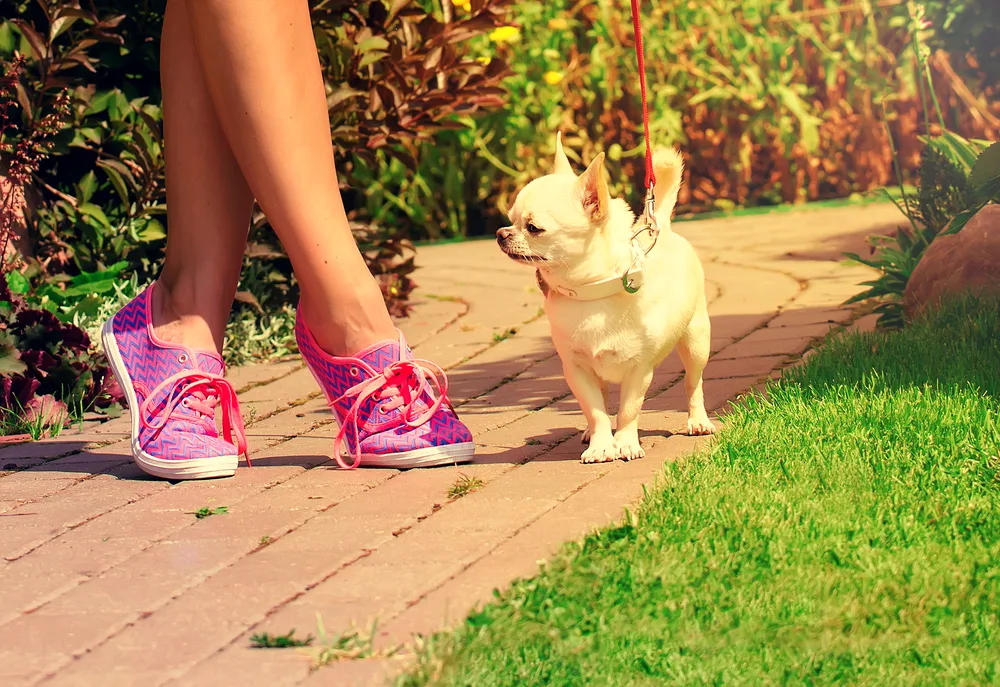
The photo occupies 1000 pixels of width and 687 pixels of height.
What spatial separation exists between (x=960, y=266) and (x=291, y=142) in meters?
2.17

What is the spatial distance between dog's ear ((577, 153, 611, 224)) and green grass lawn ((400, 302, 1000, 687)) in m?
0.53

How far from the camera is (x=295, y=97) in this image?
283 cm

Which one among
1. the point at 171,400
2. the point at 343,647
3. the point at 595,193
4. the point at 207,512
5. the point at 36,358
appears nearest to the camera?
the point at 343,647

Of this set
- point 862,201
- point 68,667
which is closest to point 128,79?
point 68,667

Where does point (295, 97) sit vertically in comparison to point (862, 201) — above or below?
above

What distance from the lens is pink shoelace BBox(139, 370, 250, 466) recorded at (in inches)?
114

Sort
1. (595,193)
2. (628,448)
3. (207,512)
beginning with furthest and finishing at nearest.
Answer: (628,448)
(595,193)
(207,512)

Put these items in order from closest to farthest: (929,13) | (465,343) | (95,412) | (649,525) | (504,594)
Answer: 1. (504,594)
2. (649,525)
3. (95,412)
4. (465,343)
5. (929,13)

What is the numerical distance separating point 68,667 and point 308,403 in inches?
77.9

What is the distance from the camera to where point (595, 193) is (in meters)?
2.69

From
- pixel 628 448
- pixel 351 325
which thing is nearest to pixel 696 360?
pixel 628 448

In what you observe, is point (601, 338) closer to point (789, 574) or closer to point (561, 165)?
point (561, 165)

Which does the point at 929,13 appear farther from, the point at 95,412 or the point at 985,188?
the point at 95,412

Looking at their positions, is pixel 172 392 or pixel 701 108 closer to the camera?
pixel 172 392
